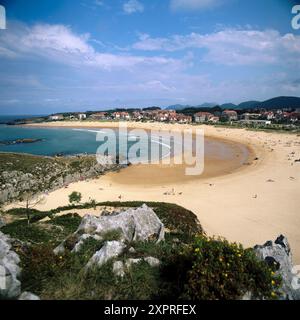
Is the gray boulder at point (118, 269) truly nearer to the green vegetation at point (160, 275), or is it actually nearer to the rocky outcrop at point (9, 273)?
the green vegetation at point (160, 275)

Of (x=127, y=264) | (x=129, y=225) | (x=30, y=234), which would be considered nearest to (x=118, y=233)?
(x=129, y=225)

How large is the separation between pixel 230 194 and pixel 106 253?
20.9 m

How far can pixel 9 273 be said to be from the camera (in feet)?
19.3

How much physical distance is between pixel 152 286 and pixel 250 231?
1234 centimetres

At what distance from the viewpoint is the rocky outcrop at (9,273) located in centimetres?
556

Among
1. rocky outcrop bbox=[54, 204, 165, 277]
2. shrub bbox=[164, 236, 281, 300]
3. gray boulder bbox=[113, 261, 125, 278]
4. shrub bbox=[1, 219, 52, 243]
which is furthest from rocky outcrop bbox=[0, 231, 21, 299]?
shrub bbox=[1, 219, 52, 243]

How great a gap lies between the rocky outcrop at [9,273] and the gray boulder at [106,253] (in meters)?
1.64

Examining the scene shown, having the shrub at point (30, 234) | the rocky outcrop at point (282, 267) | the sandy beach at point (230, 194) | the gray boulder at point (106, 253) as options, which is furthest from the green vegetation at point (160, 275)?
the sandy beach at point (230, 194)

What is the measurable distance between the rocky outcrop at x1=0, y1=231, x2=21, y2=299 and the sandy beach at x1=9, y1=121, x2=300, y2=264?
1151 centimetres

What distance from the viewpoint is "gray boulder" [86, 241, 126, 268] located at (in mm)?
6883

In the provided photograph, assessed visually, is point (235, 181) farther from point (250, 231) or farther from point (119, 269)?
point (119, 269)

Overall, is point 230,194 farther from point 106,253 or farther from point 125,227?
point 106,253

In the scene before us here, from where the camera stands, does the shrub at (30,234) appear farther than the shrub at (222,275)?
Yes

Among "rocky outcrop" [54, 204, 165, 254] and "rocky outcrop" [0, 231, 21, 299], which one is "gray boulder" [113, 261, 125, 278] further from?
"rocky outcrop" [0, 231, 21, 299]
